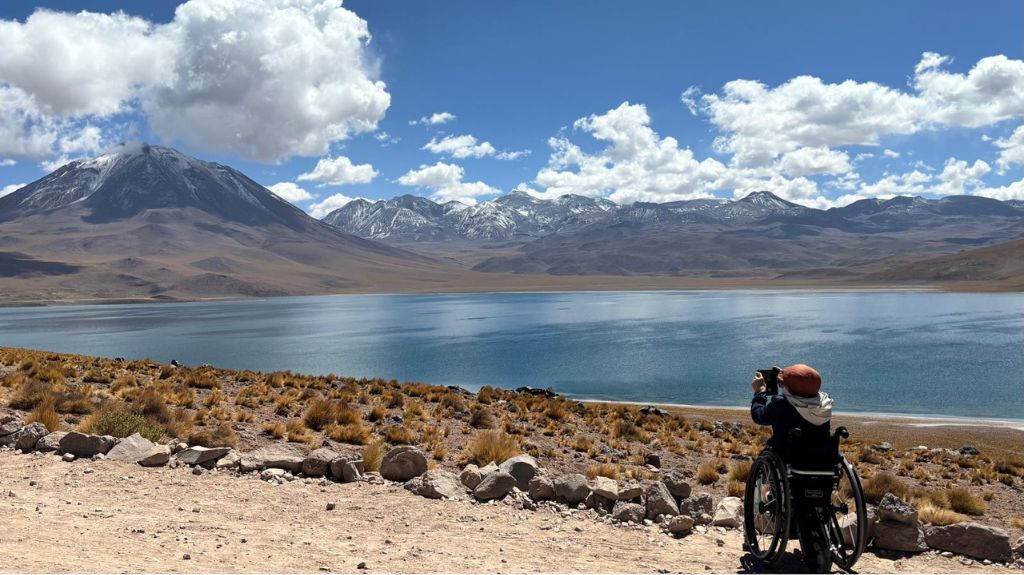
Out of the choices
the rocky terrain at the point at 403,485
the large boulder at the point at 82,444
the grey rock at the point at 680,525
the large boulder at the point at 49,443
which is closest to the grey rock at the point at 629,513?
the rocky terrain at the point at 403,485

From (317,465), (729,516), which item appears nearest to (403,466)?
(317,465)

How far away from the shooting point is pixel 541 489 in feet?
25.3

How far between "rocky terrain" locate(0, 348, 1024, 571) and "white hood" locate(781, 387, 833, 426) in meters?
1.68

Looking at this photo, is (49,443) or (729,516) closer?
(729,516)

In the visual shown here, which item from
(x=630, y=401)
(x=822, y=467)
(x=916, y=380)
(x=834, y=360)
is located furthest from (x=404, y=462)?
(x=834, y=360)

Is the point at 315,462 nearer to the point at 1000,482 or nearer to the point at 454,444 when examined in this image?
the point at 454,444

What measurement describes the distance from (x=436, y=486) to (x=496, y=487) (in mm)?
710

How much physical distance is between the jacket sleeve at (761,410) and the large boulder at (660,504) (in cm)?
200

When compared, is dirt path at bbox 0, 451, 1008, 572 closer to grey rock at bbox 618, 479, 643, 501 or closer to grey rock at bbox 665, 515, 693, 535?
grey rock at bbox 665, 515, 693, 535

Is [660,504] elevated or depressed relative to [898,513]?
depressed

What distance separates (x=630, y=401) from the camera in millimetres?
32812

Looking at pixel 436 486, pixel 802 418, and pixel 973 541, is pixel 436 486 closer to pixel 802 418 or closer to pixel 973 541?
pixel 802 418

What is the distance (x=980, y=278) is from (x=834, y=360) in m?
167

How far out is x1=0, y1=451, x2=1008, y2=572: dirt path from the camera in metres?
5.57
